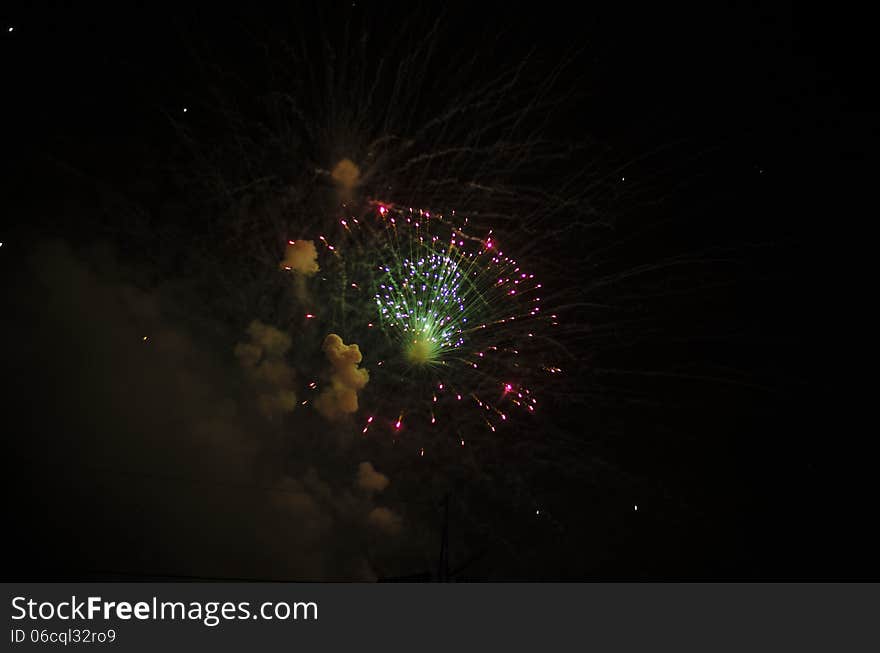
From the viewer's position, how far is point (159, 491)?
17562 millimetres

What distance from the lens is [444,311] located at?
1345 cm

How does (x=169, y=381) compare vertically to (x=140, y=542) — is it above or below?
above

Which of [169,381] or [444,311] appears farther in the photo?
[169,381]

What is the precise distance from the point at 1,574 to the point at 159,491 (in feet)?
13.7

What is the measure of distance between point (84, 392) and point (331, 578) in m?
7.81

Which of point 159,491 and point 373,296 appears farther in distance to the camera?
point 159,491

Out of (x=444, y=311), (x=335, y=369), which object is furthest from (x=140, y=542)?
(x=444, y=311)
